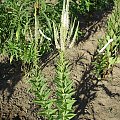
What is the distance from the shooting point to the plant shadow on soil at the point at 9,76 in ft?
9.91

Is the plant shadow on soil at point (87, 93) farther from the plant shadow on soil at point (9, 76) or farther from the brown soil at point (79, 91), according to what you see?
the plant shadow on soil at point (9, 76)

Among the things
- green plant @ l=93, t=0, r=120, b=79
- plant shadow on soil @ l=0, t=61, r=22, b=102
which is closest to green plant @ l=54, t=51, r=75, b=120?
green plant @ l=93, t=0, r=120, b=79

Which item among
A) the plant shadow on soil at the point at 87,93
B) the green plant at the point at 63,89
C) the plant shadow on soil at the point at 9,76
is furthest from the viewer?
the plant shadow on soil at the point at 9,76

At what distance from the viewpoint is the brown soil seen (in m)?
2.82

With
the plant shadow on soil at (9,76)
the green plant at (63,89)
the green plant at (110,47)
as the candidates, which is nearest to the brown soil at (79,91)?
the plant shadow on soil at (9,76)

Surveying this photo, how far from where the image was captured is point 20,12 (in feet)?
9.78

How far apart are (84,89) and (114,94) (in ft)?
0.94

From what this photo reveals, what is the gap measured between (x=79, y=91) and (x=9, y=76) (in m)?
0.71

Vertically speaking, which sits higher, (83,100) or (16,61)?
(16,61)

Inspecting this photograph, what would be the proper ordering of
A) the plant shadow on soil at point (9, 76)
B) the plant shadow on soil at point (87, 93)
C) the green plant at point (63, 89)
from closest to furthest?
the green plant at point (63, 89)
the plant shadow on soil at point (87, 93)
the plant shadow on soil at point (9, 76)

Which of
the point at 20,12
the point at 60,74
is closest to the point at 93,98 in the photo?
the point at 20,12

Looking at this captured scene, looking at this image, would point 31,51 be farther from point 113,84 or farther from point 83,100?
point 113,84

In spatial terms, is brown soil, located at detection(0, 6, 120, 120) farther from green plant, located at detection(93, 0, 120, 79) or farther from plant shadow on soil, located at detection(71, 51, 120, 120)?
green plant, located at detection(93, 0, 120, 79)

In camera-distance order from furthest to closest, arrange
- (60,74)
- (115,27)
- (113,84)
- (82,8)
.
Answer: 1. (82,8)
2. (113,84)
3. (115,27)
4. (60,74)
